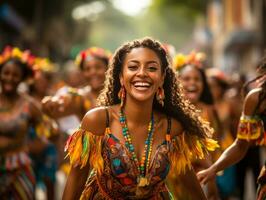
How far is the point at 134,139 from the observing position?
484 centimetres

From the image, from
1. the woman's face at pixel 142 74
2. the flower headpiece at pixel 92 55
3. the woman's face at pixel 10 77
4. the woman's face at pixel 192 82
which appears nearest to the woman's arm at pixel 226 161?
the woman's face at pixel 142 74

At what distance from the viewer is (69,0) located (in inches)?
1394

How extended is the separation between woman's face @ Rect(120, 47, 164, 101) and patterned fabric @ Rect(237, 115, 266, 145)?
1.01 metres

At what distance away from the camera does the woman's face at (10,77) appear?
24.1 feet

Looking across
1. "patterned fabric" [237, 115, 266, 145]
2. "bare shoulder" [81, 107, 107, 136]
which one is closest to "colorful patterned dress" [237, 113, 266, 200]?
"patterned fabric" [237, 115, 266, 145]

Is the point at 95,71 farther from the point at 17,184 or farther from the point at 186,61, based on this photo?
the point at 17,184

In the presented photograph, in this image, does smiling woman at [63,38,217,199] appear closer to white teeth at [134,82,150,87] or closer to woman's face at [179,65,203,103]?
white teeth at [134,82,150,87]

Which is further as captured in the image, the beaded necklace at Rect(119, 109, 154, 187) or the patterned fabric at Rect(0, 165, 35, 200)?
the patterned fabric at Rect(0, 165, 35, 200)

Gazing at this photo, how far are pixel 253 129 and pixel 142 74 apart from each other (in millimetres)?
1259

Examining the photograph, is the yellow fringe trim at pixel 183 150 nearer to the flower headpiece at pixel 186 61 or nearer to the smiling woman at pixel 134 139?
the smiling woman at pixel 134 139

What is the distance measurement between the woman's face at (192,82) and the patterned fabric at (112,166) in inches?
104

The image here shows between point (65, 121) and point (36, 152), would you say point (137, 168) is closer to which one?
point (65, 121)

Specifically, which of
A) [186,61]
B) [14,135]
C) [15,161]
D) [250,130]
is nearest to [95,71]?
[186,61]

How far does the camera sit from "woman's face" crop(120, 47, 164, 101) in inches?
185
